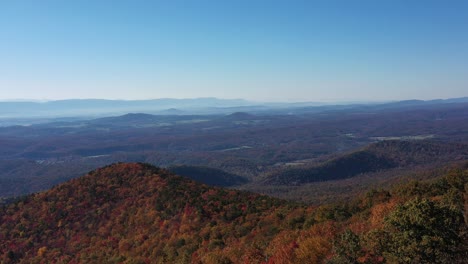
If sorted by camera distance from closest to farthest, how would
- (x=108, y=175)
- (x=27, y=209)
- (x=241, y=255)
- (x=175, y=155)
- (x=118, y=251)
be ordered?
(x=241, y=255), (x=118, y=251), (x=27, y=209), (x=108, y=175), (x=175, y=155)

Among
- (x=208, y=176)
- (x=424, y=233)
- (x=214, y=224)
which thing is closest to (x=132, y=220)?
(x=214, y=224)

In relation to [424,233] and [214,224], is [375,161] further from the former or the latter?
[424,233]

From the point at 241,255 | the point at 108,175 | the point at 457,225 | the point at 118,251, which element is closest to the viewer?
the point at 457,225

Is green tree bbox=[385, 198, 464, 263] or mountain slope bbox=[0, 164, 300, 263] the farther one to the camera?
mountain slope bbox=[0, 164, 300, 263]

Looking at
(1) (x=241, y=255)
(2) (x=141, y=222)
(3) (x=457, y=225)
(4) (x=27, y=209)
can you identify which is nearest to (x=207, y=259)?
(1) (x=241, y=255)

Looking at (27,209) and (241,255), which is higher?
(241,255)

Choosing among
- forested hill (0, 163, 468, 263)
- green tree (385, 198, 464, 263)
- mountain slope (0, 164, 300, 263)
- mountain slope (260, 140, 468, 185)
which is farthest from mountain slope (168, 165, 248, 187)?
green tree (385, 198, 464, 263)

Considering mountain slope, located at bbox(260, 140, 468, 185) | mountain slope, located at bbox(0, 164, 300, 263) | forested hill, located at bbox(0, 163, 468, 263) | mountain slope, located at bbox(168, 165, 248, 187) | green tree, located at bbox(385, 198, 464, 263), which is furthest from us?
mountain slope, located at bbox(260, 140, 468, 185)

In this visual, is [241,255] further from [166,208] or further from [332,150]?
[332,150]

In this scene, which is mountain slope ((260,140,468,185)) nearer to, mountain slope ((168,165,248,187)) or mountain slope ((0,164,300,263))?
mountain slope ((168,165,248,187))

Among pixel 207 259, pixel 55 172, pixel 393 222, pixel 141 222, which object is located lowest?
pixel 55 172
